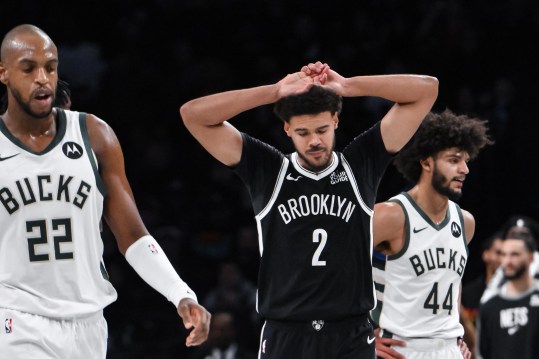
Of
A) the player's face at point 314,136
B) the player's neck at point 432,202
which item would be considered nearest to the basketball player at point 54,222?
the player's face at point 314,136

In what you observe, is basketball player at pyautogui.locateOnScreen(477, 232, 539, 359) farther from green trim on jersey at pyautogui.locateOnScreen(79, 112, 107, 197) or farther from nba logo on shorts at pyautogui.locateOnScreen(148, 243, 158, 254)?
green trim on jersey at pyautogui.locateOnScreen(79, 112, 107, 197)

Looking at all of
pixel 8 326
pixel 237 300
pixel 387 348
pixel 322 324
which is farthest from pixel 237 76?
pixel 8 326

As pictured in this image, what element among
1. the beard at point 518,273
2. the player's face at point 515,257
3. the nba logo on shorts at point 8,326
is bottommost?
the nba logo on shorts at point 8,326

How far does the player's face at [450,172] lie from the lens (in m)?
6.28

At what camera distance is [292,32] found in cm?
1240

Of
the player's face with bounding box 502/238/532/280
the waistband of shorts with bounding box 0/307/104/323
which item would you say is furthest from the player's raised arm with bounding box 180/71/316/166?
the player's face with bounding box 502/238/532/280

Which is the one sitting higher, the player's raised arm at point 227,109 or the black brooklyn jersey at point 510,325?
the player's raised arm at point 227,109

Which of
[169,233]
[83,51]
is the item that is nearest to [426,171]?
[169,233]

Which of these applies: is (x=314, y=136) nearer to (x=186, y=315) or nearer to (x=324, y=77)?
(x=324, y=77)

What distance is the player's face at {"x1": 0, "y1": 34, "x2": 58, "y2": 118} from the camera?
14.7 ft

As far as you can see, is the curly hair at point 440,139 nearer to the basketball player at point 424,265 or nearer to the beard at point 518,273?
the basketball player at point 424,265

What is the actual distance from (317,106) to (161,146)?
6.06 meters

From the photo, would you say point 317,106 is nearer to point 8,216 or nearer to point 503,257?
point 8,216

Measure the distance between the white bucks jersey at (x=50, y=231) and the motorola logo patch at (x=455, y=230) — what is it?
250cm
